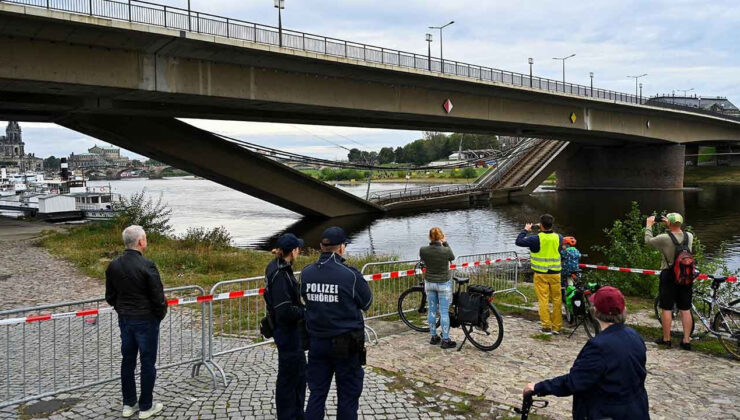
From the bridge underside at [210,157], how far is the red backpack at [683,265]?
26.8 metres

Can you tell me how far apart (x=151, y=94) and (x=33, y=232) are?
9.79 metres

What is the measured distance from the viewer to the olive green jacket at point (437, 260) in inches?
311

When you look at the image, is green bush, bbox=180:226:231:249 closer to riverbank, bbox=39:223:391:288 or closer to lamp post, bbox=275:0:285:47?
riverbank, bbox=39:223:391:288

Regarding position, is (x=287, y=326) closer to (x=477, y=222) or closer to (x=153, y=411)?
(x=153, y=411)

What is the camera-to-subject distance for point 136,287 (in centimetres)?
547

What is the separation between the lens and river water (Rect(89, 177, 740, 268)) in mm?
27219

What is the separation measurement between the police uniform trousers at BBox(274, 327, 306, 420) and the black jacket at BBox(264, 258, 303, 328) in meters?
0.11

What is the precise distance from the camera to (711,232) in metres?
29.4

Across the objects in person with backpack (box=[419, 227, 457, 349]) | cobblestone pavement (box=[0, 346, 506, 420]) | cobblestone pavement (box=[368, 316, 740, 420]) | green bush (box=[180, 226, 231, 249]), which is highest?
person with backpack (box=[419, 227, 457, 349])

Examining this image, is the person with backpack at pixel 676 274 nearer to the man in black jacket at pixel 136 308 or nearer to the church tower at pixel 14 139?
the man in black jacket at pixel 136 308

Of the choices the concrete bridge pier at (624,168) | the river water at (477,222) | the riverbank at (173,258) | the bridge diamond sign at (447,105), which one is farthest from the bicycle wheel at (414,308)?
the concrete bridge pier at (624,168)

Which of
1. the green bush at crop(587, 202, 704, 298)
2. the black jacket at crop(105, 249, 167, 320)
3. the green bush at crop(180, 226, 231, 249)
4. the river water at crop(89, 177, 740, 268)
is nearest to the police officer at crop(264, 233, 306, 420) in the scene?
the black jacket at crop(105, 249, 167, 320)

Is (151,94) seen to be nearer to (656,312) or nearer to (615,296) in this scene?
(656,312)

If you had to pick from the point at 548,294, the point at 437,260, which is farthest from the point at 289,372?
the point at 548,294
